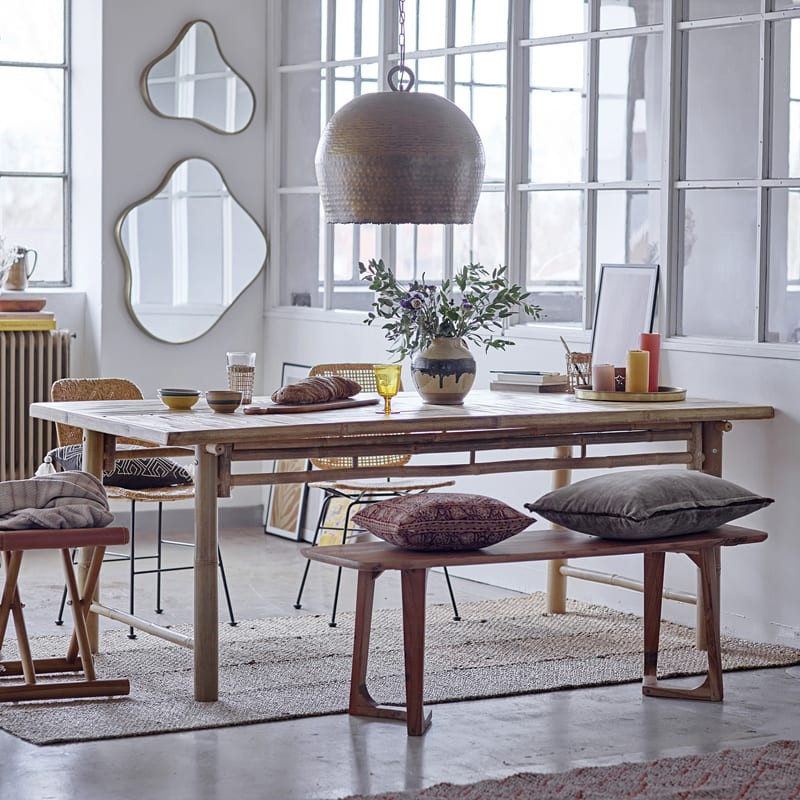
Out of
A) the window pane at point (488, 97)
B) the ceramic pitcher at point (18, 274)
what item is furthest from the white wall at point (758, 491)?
the ceramic pitcher at point (18, 274)

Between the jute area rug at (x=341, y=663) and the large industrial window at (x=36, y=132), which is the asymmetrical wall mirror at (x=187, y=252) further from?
the jute area rug at (x=341, y=663)

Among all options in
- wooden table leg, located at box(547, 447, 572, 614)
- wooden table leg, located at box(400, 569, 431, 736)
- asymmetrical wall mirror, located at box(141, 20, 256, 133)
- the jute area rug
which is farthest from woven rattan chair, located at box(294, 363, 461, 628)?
asymmetrical wall mirror, located at box(141, 20, 256, 133)

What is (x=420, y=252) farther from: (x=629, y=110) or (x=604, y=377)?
(x=604, y=377)

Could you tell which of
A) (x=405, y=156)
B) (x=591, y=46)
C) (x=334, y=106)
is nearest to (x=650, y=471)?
(x=405, y=156)

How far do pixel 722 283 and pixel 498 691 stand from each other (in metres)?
1.70

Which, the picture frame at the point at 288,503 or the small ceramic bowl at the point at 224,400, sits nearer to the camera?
the small ceramic bowl at the point at 224,400

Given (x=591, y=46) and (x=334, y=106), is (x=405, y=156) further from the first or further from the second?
(x=334, y=106)

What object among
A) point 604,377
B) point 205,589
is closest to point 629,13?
point 604,377

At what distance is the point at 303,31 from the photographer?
739cm

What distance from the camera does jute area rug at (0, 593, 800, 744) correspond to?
170 inches

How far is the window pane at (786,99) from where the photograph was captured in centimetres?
516

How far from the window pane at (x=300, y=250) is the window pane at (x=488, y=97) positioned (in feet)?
3.66

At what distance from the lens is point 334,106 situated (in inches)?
285

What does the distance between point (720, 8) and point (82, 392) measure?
2535 millimetres
